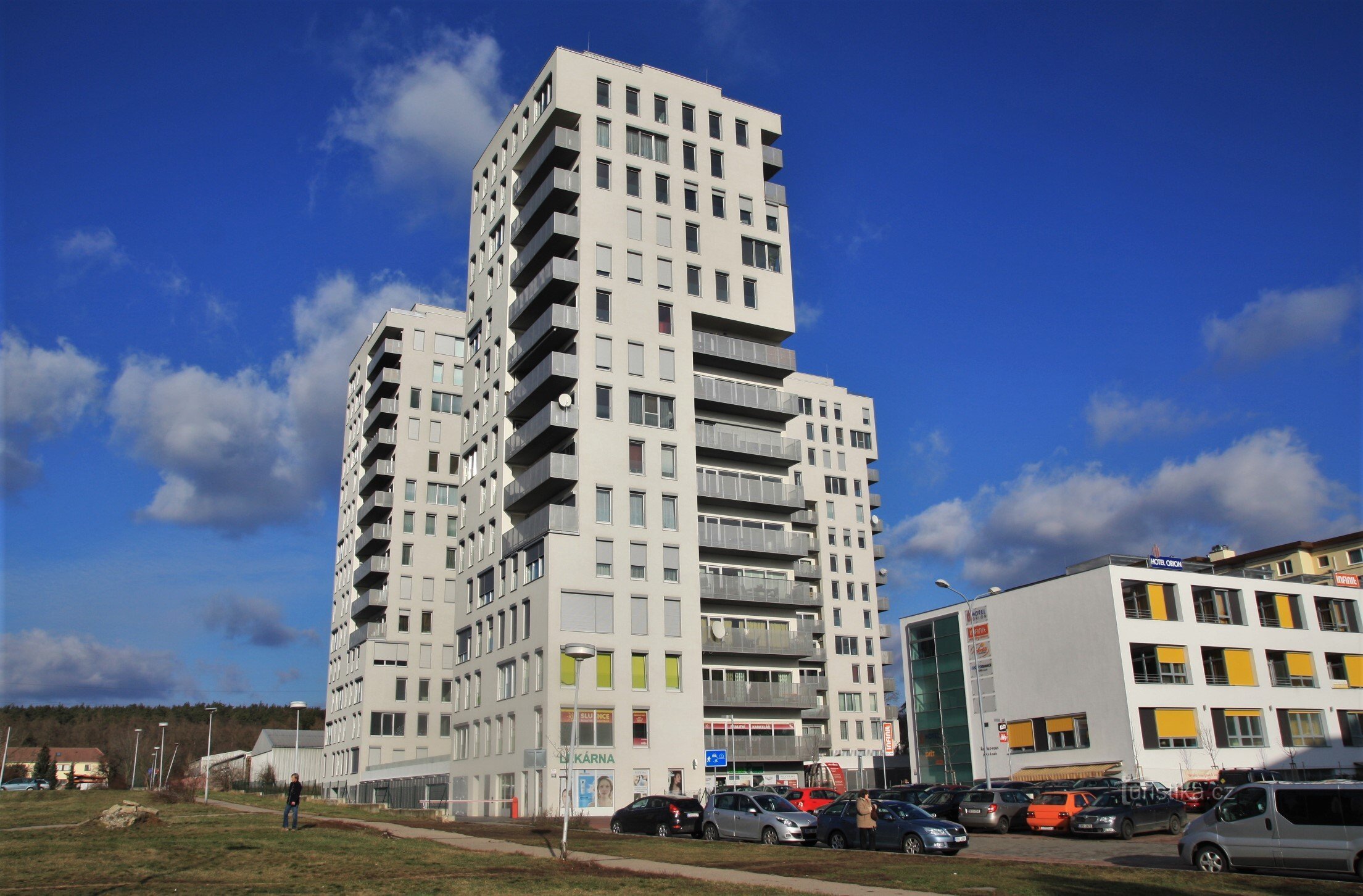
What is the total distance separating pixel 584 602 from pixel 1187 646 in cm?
3878

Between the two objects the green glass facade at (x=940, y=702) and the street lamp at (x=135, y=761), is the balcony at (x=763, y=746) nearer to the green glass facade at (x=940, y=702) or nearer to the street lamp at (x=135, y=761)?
the green glass facade at (x=940, y=702)

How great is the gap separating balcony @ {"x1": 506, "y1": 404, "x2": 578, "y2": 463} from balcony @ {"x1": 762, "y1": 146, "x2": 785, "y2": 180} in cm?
2378

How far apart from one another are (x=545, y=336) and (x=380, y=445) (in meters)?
37.2

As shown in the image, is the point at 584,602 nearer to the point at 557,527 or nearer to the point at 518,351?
the point at 557,527

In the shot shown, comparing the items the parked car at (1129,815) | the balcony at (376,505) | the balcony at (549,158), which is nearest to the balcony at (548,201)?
the balcony at (549,158)

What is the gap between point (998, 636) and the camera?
69938 mm

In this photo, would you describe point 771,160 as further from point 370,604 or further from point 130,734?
point 130,734

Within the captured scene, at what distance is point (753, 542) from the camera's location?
61688 mm

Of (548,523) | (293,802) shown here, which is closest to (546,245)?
(548,523)

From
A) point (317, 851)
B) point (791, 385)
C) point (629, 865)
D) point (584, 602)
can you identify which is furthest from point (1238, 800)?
point (791, 385)

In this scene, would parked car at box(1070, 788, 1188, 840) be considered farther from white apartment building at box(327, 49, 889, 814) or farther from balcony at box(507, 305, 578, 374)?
balcony at box(507, 305, 578, 374)

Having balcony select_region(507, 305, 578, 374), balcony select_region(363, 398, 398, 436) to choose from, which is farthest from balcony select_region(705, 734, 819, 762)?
balcony select_region(363, 398, 398, 436)

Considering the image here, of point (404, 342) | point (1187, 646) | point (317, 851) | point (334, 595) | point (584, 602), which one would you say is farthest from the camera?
point (334, 595)

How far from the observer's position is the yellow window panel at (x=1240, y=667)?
6629 centimetres
